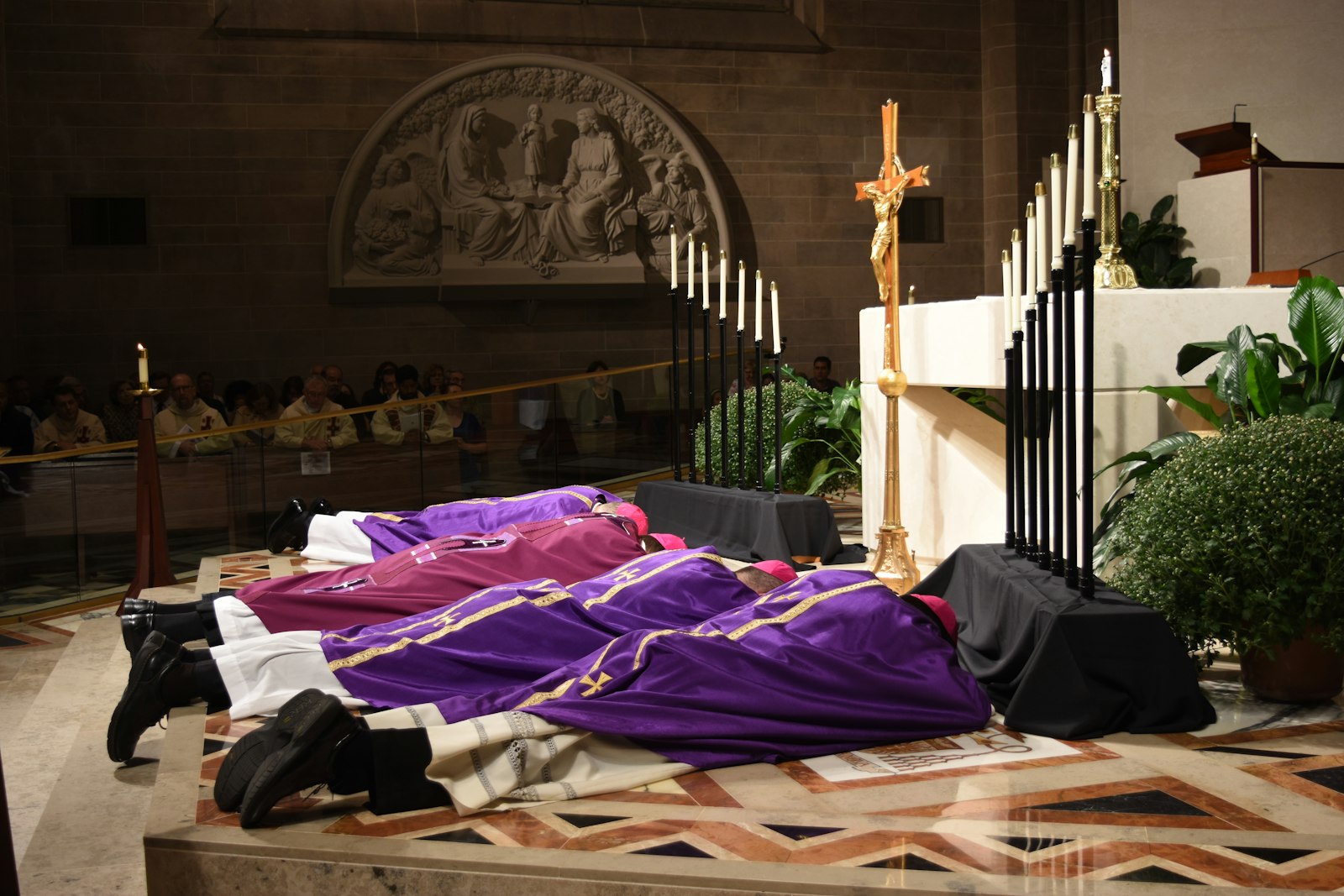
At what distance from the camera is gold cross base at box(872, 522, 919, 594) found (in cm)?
473

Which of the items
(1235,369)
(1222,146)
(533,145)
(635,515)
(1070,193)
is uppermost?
(533,145)

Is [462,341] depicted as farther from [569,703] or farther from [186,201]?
[569,703]

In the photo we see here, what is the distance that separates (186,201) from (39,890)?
9.86 meters

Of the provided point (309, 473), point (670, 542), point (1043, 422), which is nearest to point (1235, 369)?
point (1043, 422)

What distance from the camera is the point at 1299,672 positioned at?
3.41 meters

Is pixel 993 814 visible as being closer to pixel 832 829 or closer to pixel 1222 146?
pixel 832 829

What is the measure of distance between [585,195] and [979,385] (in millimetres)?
7966

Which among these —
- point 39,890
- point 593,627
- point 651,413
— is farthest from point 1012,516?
point 651,413

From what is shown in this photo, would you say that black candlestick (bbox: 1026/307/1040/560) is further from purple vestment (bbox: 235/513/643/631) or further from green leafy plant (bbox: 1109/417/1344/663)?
purple vestment (bbox: 235/513/643/631)

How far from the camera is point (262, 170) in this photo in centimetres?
1188

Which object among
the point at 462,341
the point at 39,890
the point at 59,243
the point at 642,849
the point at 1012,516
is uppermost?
the point at 59,243

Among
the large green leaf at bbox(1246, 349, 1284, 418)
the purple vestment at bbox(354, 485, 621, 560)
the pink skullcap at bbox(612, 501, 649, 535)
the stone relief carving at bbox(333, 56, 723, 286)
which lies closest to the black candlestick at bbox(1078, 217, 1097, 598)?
the large green leaf at bbox(1246, 349, 1284, 418)

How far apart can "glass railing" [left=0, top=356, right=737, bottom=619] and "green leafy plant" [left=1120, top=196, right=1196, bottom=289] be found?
345 cm

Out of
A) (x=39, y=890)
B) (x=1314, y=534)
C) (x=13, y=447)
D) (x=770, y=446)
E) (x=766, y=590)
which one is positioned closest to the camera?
(x=39, y=890)
